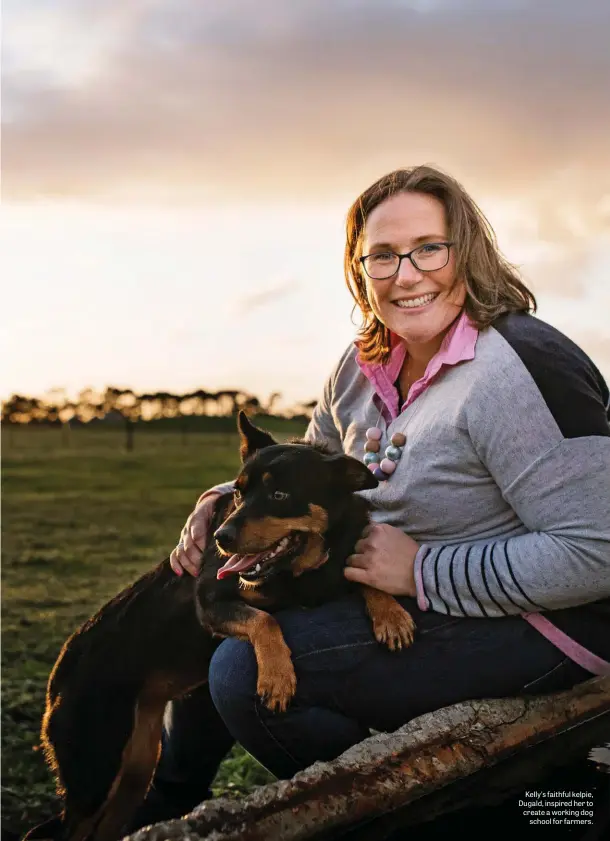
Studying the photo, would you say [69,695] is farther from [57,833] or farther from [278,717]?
[278,717]

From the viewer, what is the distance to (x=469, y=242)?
258 centimetres

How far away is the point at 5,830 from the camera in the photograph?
10.7 ft

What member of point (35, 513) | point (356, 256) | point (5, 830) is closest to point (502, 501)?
point (356, 256)

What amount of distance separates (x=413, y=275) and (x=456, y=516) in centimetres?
72

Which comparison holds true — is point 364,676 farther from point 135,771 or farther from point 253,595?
point 135,771

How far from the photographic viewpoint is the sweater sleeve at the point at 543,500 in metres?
2.22

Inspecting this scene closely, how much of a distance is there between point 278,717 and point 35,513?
9.21 m

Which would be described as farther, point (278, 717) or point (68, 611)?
point (68, 611)

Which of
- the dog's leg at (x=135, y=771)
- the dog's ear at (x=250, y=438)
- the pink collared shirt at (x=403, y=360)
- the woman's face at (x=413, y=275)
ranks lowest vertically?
the dog's leg at (x=135, y=771)

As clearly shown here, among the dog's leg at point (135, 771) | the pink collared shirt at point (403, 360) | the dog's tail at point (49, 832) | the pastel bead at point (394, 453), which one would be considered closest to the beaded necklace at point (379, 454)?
the pastel bead at point (394, 453)

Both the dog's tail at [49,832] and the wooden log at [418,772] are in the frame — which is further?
the dog's tail at [49,832]

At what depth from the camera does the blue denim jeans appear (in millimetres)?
2365

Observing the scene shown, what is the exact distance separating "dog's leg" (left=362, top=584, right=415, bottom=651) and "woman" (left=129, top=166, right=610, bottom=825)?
0.10ft

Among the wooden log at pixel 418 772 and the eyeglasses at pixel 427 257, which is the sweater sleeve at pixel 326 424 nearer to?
the eyeglasses at pixel 427 257
